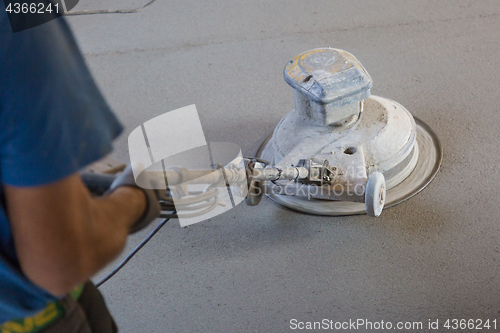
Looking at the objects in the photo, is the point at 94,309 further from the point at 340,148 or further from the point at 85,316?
the point at 340,148

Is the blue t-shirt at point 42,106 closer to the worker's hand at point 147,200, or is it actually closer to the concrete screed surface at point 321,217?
the worker's hand at point 147,200

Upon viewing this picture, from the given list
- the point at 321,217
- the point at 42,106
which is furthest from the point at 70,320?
the point at 321,217

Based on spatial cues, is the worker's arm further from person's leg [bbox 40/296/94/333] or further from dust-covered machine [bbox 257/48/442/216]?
dust-covered machine [bbox 257/48/442/216]

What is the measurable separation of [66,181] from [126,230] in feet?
0.49

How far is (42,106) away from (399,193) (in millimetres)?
1773

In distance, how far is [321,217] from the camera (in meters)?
1.99

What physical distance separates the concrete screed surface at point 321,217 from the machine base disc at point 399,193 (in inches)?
1.5

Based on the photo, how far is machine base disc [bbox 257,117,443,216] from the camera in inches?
78.2

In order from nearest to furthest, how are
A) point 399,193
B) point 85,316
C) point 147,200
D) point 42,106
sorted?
point 42,106, point 147,200, point 85,316, point 399,193

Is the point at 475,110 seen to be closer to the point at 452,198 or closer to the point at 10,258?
the point at 452,198

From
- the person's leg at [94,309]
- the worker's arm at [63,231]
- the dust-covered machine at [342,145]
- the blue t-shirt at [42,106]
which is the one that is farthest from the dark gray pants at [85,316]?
the dust-covered machine at [342,145]

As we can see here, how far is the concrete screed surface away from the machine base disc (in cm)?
4

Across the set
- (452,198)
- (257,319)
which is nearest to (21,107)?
(257,319)

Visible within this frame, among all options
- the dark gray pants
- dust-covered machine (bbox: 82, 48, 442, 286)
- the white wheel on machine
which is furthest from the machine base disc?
the dark gray pants
